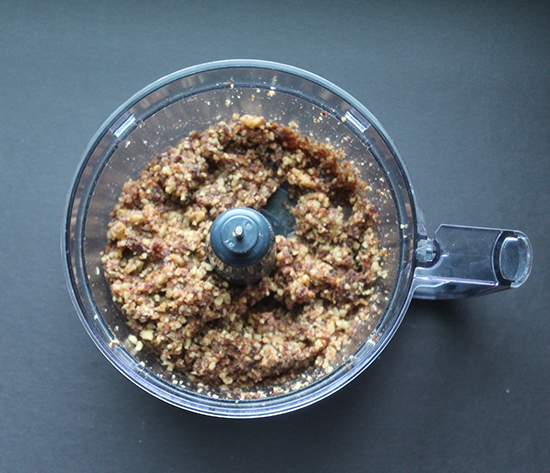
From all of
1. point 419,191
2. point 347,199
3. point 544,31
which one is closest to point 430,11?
point 544,31

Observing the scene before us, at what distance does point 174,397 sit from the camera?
1255 mm

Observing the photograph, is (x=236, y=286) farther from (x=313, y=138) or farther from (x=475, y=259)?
(x=475, y=259)

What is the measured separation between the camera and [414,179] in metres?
1.56

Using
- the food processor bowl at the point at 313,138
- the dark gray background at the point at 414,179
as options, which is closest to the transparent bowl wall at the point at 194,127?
the food processor bowl at the point at 313,138

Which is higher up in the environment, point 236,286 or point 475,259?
point 475,259

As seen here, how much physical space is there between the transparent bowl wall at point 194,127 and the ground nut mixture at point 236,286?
0.03 meters

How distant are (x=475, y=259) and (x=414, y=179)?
39 centimetres

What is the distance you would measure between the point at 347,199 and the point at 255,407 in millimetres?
589

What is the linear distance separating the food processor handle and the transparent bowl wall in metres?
0.05

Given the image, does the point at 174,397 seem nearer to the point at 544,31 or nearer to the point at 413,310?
Result: the point at 413,310

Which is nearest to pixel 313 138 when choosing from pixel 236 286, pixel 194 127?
pixel 194 127

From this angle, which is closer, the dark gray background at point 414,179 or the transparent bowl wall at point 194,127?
the transparent bowl wall at point 194,127

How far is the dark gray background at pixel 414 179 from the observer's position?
4.91 feet

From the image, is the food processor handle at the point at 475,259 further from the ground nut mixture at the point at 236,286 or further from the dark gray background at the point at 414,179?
the dark gray background at the point at 414,179
